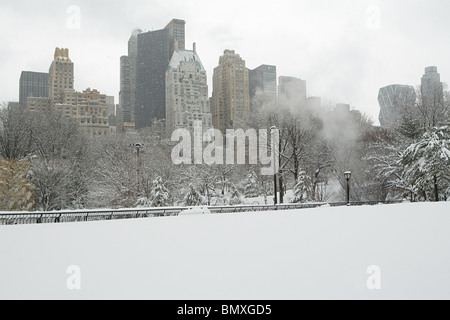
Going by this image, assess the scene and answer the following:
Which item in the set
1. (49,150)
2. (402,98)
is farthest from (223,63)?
(49,150)

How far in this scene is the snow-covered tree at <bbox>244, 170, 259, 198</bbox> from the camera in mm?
38156

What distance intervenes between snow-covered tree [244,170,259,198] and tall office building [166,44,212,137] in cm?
5169

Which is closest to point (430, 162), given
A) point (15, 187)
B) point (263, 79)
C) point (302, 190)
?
point (302, 190)

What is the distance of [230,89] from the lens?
82.8 meters

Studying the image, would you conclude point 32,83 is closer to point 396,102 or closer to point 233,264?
point 396,102

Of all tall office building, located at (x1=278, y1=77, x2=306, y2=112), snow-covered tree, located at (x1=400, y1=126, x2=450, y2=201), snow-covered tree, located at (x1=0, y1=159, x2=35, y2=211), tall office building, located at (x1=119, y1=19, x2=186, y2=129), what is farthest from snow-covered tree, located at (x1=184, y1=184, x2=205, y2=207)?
tall office building, located at (x1=119, y1=19, x2=186, y2=129)

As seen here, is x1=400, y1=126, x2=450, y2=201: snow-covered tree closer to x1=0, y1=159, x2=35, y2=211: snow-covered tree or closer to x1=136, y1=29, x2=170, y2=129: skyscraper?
x1=0, y1=159, x2=35, y2=211: snow-covered tree

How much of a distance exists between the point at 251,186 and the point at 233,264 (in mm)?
32773

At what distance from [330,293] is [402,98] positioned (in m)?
41.6

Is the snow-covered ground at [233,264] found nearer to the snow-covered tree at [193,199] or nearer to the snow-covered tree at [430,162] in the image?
the snow-covered tree at [430,162]

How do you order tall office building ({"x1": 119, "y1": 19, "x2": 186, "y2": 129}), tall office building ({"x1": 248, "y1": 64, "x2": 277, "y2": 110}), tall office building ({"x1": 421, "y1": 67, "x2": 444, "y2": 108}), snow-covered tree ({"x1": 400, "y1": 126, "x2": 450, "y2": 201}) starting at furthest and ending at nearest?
1. tall office building ({"x1": 119, "y1": 19, "x2": 186, "y2": 129})
2. tall office building ({"x1": 248, "y1": 64, "x2": 277, "y2": 110})
3. tall office building ({"x1": 421, "y1": 67, "x2": 444, "y2": 108})
4. snow-covered tree ({"x1": 400, "y1": 126, "x2": 450, "y2": 201})

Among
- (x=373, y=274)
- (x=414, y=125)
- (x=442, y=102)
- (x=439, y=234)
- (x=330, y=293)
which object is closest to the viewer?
→ (x=330, y=293)

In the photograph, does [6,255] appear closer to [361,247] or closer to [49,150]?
[361,247]

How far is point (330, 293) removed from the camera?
437 cm
